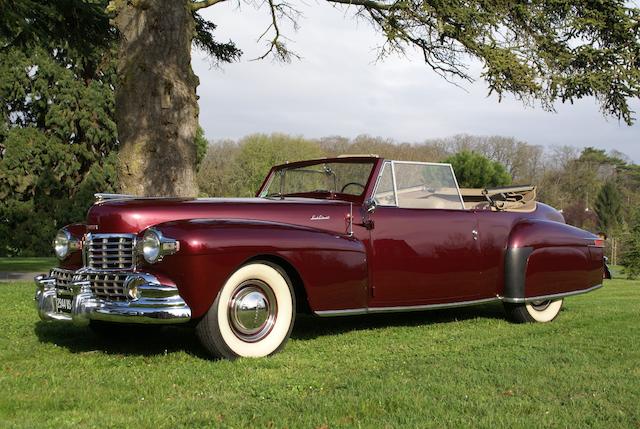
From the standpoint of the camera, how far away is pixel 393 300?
6219mm

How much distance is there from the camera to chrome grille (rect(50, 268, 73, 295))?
5.44m

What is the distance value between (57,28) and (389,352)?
350 inches

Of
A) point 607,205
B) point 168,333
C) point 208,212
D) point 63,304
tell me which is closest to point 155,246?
point 208,212

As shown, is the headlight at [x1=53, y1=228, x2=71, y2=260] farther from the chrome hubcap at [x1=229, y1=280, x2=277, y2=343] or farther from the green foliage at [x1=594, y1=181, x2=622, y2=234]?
the green foliage at [x1=594, y1=181, x2=622, y2=234]

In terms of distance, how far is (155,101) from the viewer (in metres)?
9.95

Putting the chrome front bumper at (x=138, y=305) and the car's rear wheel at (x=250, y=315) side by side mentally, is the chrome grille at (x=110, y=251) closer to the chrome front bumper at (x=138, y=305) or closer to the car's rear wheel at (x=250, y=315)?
the chrome front bumper at (x=138, y=305)

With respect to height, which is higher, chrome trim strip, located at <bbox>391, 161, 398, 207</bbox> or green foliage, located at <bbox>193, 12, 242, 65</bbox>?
green foliage, located at <bbox>193, 12, 242, 65</bbox>

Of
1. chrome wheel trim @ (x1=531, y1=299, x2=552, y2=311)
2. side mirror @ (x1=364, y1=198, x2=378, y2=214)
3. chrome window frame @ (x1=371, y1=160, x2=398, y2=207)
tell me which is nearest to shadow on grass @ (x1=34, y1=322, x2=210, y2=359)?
side mirror @ (x1=364, y1=198, x2=378, y2=214)

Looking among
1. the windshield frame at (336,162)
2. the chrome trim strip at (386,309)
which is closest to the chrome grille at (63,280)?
the chrome trim strip at (386,309)

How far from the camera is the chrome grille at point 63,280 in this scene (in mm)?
5438

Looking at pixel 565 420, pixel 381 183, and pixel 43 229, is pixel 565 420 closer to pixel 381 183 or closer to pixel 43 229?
pixel 381 183

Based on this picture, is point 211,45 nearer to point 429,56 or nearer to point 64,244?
point 429,56

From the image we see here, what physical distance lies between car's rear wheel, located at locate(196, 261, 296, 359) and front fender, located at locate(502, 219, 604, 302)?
9.03 ft

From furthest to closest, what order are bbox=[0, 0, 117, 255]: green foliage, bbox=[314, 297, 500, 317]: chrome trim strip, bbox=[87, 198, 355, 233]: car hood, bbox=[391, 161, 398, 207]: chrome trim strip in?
bbox=[0, 0, 117, 255]: green foliage
bbox=[391, 161, 398, 207]: chrome trim strip
bbox=[314, 297, 500, 317]: chrome trim strip
bbox=[87, 198, 355, 233]: car hood
